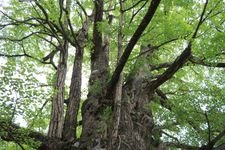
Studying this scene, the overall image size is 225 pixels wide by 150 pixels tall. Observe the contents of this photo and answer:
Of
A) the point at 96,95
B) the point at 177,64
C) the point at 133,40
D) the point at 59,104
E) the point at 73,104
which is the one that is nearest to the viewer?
the point at 133,40

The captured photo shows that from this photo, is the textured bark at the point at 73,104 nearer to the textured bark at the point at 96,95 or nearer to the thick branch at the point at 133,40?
the textured bark at the point at 96,95

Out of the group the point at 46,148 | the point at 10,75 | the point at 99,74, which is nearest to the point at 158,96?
the point at 99,74

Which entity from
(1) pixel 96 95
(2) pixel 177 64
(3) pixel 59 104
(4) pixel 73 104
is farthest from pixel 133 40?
(3) pixel 59 104

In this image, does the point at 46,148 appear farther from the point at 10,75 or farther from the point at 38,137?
the point at 10,75

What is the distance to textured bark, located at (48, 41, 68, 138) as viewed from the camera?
27.6ft

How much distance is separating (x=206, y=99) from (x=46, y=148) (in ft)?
12.1

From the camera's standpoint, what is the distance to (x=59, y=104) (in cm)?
905

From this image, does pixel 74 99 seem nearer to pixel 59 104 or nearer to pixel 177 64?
pixel 59 104

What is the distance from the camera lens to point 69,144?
7590mm

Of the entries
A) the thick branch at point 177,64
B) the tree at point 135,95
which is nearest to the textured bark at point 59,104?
the tree at point 135,95

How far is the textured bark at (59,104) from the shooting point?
8.42 m

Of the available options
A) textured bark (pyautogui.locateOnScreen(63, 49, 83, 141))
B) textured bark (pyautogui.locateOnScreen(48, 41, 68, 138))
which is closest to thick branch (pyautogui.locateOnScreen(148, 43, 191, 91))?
textured bark (pyautogui.locateOnScreen(63, 49, 83, 141))

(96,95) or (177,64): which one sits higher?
(177,64)

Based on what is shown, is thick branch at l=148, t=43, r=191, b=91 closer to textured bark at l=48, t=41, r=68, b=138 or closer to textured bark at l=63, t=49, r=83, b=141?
textured bark at l=63, t=49, r=83, b=141
